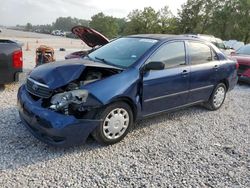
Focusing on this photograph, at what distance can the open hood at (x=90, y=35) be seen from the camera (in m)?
7.26

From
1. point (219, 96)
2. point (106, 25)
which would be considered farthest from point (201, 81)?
point (106, 25)

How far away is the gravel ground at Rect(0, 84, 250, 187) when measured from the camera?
3219 millimetres

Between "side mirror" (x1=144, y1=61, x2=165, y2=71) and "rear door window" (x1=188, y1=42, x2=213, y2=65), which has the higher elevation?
"rear door window" (x1=188, y1=42, x2=213, y2=65)

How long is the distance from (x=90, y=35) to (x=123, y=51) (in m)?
2.94

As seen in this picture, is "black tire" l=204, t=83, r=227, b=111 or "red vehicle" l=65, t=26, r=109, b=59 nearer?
"black tire" l=204, t=83, r=227, b=111

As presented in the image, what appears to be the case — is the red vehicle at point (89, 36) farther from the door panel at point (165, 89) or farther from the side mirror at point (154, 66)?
the side mirror at point (154, 66)

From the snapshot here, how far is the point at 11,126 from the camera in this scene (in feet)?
14.5

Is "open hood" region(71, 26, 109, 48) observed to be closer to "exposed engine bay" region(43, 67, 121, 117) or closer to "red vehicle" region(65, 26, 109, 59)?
"red vehicle" region(65, 26, 109, 59)

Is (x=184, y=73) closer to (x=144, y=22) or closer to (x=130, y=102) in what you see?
(x=130, y=102)

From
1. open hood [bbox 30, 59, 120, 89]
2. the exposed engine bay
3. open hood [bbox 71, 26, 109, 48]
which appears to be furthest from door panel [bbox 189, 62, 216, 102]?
open hood [bbox 71, 26, 109, 48]

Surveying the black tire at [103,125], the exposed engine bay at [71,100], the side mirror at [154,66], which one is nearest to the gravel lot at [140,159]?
the black tire at [103,125]

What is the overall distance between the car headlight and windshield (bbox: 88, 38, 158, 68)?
0.97m

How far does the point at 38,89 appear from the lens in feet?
12.8

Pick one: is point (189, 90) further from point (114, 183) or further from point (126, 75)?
point (114, 183)
